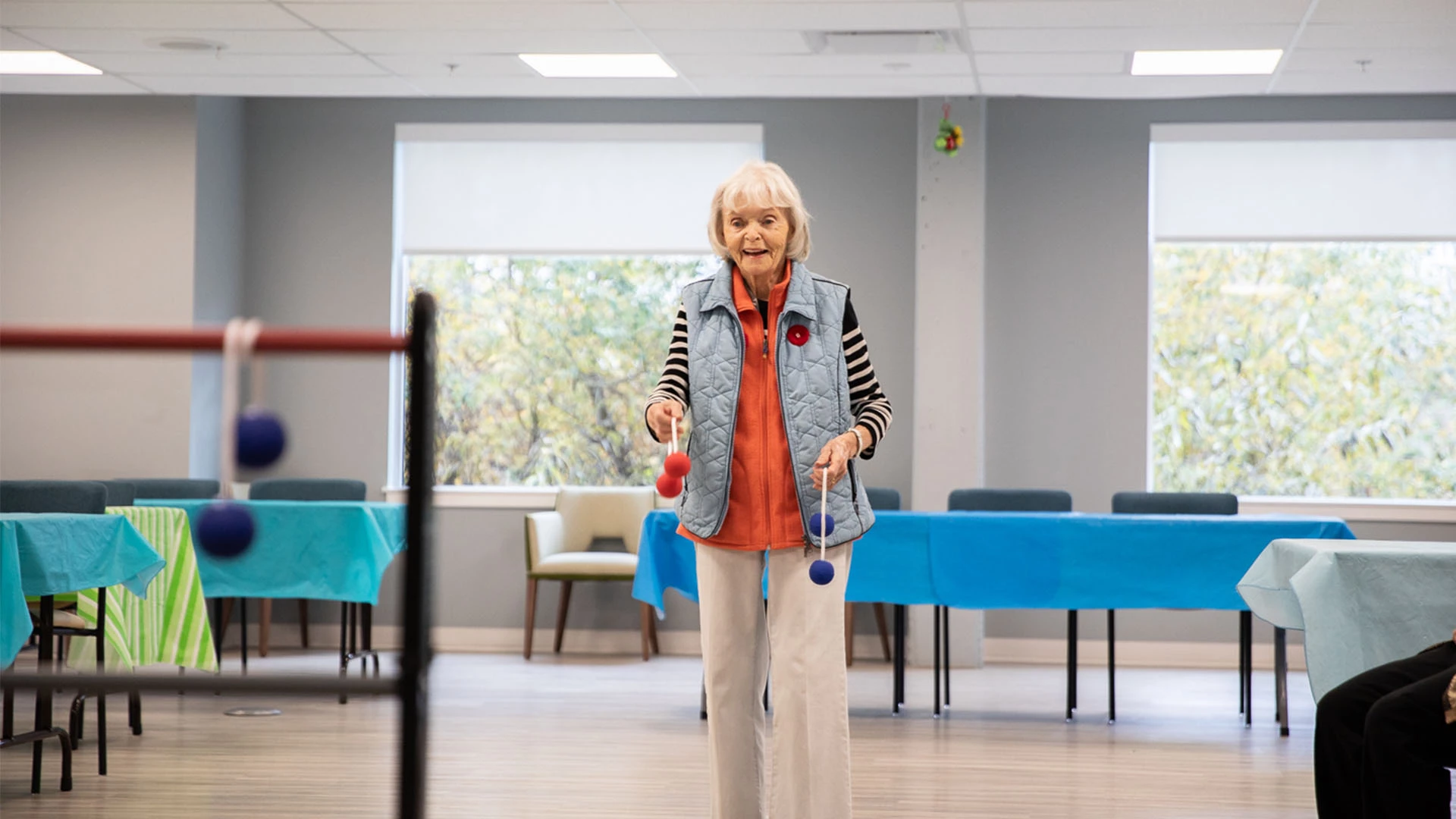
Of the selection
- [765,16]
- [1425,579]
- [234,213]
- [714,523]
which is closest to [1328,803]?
[1425,579]

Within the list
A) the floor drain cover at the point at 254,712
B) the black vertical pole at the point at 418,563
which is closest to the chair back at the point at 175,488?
the floor drain cover at the point at 254,712

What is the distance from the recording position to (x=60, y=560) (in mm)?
3432

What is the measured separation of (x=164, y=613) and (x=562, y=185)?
3.54 metres

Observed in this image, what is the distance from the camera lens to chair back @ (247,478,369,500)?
6.15 metres

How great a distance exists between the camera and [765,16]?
17.0ft

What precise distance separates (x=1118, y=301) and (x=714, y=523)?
497 cm

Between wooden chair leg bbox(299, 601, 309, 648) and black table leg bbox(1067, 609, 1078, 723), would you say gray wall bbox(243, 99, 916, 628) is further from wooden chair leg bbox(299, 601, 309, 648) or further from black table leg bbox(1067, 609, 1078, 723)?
black table leg bbox(1067, 609, 1078, 723)

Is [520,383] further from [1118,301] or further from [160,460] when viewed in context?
[1118,301]

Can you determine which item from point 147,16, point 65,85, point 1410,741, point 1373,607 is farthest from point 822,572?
point 65,85

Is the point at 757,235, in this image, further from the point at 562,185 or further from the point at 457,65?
the point at 562,185

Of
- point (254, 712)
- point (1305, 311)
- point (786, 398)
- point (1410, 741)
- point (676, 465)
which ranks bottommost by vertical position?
point (254, 712)

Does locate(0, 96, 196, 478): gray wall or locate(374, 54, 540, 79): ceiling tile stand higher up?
locate(374, 54, 540, 79): ceiling tile

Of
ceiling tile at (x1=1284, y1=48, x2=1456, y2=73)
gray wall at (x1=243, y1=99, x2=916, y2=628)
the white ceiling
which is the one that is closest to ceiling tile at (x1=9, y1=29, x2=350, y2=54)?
the white ceiling

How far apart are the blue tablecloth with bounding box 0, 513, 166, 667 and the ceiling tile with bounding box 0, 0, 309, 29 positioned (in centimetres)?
231
